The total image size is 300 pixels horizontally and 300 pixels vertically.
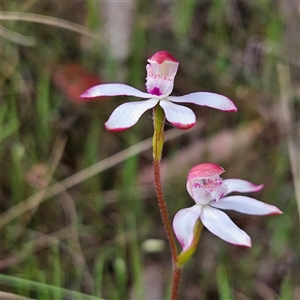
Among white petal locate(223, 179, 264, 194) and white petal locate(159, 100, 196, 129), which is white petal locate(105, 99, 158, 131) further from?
white petal locate(223, 179, 264, 194)

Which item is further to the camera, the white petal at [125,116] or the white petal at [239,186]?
the white petal at [239,186]

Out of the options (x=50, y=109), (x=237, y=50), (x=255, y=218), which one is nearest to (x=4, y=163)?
(x=50, y=109)

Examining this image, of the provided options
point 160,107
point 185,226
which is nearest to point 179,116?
point 160,107

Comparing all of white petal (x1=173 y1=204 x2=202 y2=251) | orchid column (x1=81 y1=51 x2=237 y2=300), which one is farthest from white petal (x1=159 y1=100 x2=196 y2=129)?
white petal (x1=173 y1=204 x2=202 y2=251)

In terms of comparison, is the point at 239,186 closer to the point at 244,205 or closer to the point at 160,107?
the point at 244,205

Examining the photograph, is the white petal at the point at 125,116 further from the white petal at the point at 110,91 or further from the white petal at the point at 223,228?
the white petal at the point at 223,228

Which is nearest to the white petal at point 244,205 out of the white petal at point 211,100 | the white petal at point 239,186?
the white petal at point 239,186
